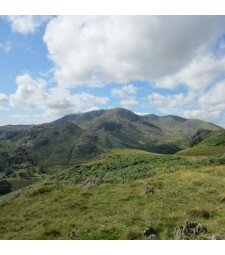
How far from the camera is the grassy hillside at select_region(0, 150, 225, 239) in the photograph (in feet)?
76.1

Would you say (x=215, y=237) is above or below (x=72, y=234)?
above

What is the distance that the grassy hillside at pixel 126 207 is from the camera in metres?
23.2

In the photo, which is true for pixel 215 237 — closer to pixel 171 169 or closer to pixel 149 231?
pixel 149 231

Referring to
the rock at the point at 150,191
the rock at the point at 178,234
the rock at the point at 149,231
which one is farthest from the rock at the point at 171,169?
the rock at the point at 149,231

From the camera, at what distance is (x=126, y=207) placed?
2955 centimetres

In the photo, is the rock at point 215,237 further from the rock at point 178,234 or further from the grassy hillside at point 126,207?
the rock at point 178,234

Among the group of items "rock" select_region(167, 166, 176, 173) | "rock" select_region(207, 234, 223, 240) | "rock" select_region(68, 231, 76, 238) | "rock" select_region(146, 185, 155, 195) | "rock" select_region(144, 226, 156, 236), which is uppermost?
"rock" select_region(167, 166, 176, 173)

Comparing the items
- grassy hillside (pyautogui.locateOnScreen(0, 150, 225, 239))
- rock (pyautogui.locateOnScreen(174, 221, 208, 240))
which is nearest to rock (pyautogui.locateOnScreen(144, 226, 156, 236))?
grassy hillside (pyautogui.locateOnScreen(0, 150, 225, 239))

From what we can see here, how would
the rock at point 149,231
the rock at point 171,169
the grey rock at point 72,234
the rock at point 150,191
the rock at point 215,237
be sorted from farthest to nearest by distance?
the rock at point 171,169 < the rock at point 150,191 < the grey rock at point 72,234 < the rock at point 149,231 < the rock at point 215,237

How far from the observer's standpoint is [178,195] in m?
32.0

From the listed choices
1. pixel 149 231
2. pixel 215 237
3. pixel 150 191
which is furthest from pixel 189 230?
pixel 150 191

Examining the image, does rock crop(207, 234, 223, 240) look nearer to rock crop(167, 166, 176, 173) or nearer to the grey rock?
the grey rock

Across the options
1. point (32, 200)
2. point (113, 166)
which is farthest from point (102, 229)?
point (113, 166)

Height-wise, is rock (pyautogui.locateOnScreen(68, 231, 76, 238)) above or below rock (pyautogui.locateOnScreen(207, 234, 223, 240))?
below
